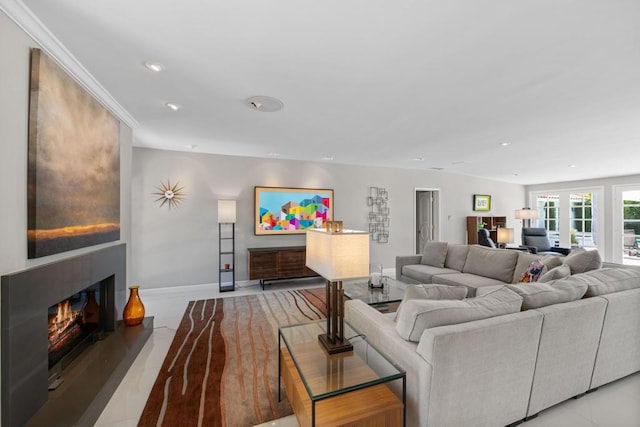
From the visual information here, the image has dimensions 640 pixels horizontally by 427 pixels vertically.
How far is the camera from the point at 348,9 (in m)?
1.35

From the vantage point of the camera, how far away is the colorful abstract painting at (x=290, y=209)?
4884 mm

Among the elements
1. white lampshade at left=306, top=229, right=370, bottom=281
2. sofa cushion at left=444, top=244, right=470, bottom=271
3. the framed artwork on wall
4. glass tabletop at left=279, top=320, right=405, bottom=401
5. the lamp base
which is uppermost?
the framed artwork on wall

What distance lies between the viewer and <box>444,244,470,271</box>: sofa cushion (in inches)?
165

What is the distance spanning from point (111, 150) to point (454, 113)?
11.2 feet

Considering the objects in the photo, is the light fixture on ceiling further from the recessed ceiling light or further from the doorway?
the doorway

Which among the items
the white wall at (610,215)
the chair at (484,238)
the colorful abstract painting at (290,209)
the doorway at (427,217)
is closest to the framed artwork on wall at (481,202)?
the chair at (484,238)

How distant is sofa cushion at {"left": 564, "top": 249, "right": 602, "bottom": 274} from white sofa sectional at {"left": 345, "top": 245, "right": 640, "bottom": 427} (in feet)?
2.24

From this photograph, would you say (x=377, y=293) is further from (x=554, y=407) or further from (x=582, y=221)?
(x=582, y=221)

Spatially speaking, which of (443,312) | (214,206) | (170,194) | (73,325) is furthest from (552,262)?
(170,194)

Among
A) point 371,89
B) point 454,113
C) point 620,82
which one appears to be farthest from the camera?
point 454,113

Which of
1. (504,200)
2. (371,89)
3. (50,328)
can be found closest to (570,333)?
(371,89)

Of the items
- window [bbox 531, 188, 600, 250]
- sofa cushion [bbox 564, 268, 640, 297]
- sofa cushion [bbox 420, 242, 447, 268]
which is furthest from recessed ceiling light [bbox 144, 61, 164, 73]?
window [bbox 531, 188, 600, 250]

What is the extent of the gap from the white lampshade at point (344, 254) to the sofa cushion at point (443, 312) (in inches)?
12.8

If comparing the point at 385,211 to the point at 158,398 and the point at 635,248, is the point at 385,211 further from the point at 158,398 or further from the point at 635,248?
the point at 635,248
